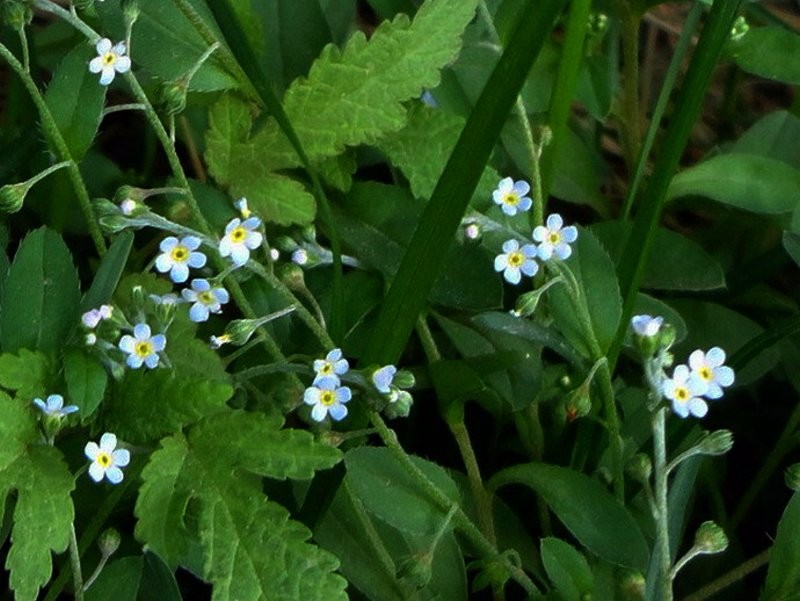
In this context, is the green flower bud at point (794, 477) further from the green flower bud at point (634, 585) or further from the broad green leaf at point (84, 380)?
the broad green leaf at point (84, 380)

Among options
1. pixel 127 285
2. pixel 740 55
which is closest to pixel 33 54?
pixel 127 285

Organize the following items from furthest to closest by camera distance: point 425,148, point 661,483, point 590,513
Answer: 1. point 425,148
2. point 590,513
3. point 661,483

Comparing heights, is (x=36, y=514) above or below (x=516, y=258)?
below

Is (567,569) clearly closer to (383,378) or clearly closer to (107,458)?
(383,378)

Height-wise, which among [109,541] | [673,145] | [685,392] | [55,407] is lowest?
[109,541]

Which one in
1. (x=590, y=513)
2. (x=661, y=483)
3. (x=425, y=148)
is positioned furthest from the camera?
(x=425, y=148)

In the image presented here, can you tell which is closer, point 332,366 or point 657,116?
point 332,366

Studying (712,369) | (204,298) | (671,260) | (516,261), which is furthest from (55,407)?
(671,260)
